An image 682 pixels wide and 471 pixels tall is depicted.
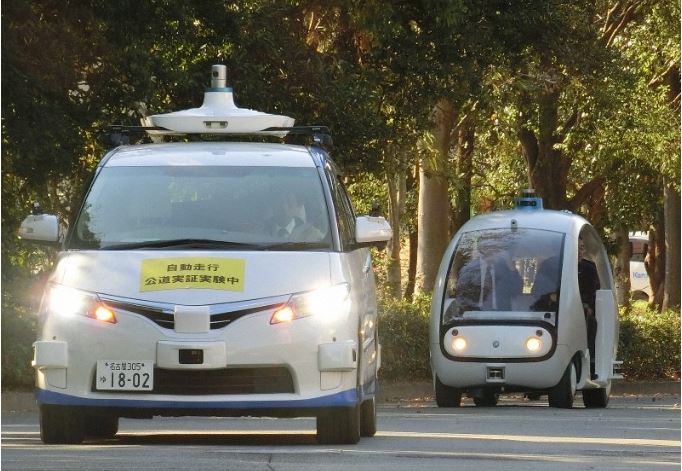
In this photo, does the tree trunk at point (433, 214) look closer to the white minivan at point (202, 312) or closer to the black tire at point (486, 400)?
the black tire at point (486, 400)

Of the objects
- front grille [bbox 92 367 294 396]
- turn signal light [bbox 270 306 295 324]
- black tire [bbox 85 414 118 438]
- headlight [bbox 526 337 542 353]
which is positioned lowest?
black tire [bbox 85 414 118 438]

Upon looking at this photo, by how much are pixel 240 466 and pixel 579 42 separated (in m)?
14.9

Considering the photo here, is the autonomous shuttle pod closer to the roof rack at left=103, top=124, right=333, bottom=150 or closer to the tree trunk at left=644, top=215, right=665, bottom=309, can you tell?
the roof rack at left=103, top=124, right=333, bottom=150

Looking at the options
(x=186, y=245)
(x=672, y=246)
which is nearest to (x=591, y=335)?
(x=186, y=245)

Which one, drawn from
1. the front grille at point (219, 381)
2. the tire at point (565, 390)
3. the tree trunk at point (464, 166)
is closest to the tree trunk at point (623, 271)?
the tree trunk at point (464, 166)

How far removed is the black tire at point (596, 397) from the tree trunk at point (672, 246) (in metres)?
17.7

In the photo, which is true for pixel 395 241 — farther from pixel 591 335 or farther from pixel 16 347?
pixel 16 347

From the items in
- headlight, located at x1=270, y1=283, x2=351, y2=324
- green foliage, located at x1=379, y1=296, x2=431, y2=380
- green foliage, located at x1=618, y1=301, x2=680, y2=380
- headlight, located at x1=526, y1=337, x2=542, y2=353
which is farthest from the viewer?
green foliage, located at x1=618, y1=301, x2=680, y2=380

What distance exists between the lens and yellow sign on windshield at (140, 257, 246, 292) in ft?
35.8

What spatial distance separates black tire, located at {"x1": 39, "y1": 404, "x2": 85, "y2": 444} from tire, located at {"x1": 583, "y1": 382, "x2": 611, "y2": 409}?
35.8 feet

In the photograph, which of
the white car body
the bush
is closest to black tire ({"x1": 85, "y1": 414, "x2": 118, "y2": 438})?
the white car body

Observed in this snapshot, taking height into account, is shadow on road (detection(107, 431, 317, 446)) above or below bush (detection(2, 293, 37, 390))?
below

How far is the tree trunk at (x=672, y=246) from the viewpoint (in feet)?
129

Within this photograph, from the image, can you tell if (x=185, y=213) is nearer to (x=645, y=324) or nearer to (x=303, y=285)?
(x=303, y=285)
